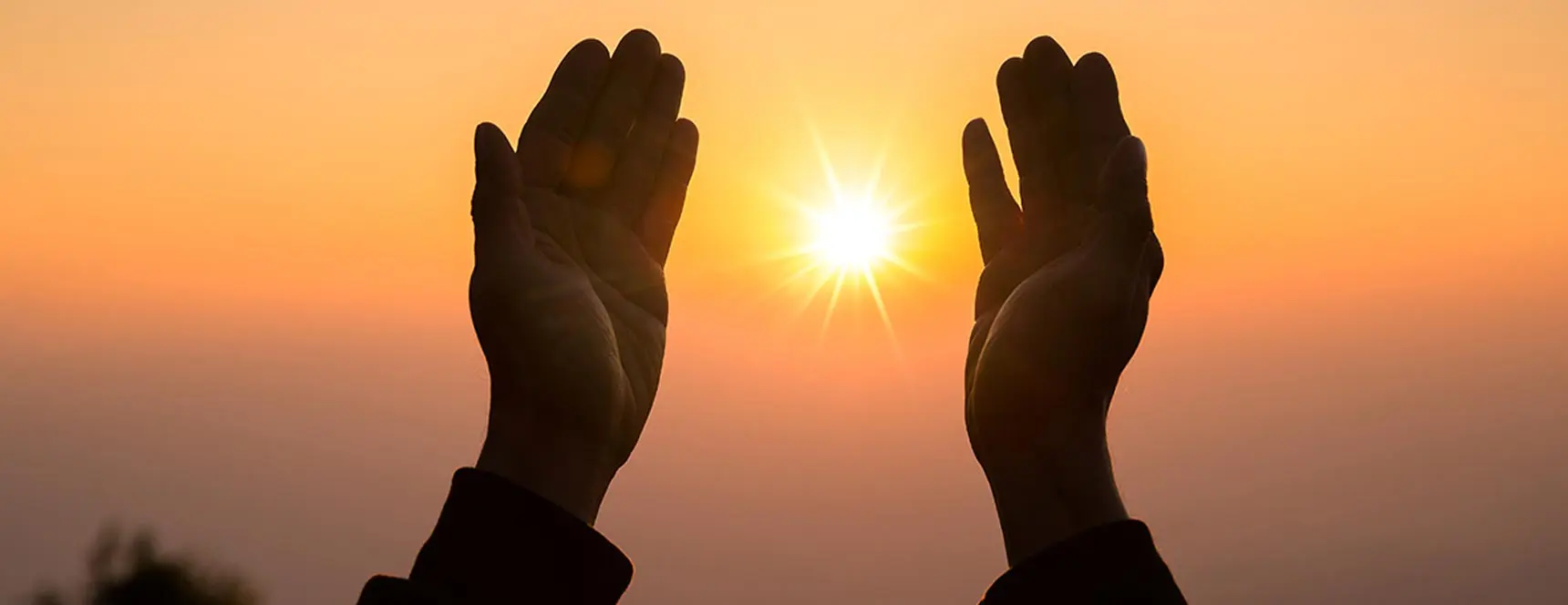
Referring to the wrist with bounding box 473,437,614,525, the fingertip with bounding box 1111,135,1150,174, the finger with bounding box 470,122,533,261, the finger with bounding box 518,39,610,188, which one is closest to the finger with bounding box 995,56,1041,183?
the fingertip with bounding box 1111,135,1150,174

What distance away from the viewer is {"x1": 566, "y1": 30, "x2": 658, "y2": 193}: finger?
632 centimetres

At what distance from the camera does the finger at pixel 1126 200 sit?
488 centimetres

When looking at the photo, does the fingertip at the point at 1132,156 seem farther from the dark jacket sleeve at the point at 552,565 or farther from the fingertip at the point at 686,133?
the fingertip at the point at 686,133

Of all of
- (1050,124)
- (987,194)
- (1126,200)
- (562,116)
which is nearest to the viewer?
(1126,200)

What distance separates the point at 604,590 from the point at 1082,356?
225 centimetres

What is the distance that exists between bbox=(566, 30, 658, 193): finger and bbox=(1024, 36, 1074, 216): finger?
218 centimetres

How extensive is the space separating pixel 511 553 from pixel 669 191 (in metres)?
3.07

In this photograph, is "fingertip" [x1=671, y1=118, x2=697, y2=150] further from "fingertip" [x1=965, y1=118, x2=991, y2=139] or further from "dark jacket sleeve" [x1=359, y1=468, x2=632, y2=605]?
"dark jacket sleeve" [x1=359, y1=468, x2=632, y2=605]

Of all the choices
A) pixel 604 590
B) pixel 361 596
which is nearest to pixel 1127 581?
pixel 604 590

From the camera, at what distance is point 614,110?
6473 millimetres

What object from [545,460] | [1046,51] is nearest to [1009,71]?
[1046,51]

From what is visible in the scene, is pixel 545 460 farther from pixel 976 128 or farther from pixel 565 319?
pixel 976 128

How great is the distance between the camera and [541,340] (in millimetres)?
5086

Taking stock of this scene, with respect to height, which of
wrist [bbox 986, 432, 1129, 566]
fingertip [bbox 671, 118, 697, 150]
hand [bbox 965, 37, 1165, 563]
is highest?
fingertip [bbox 671, 118, 697, 150]
